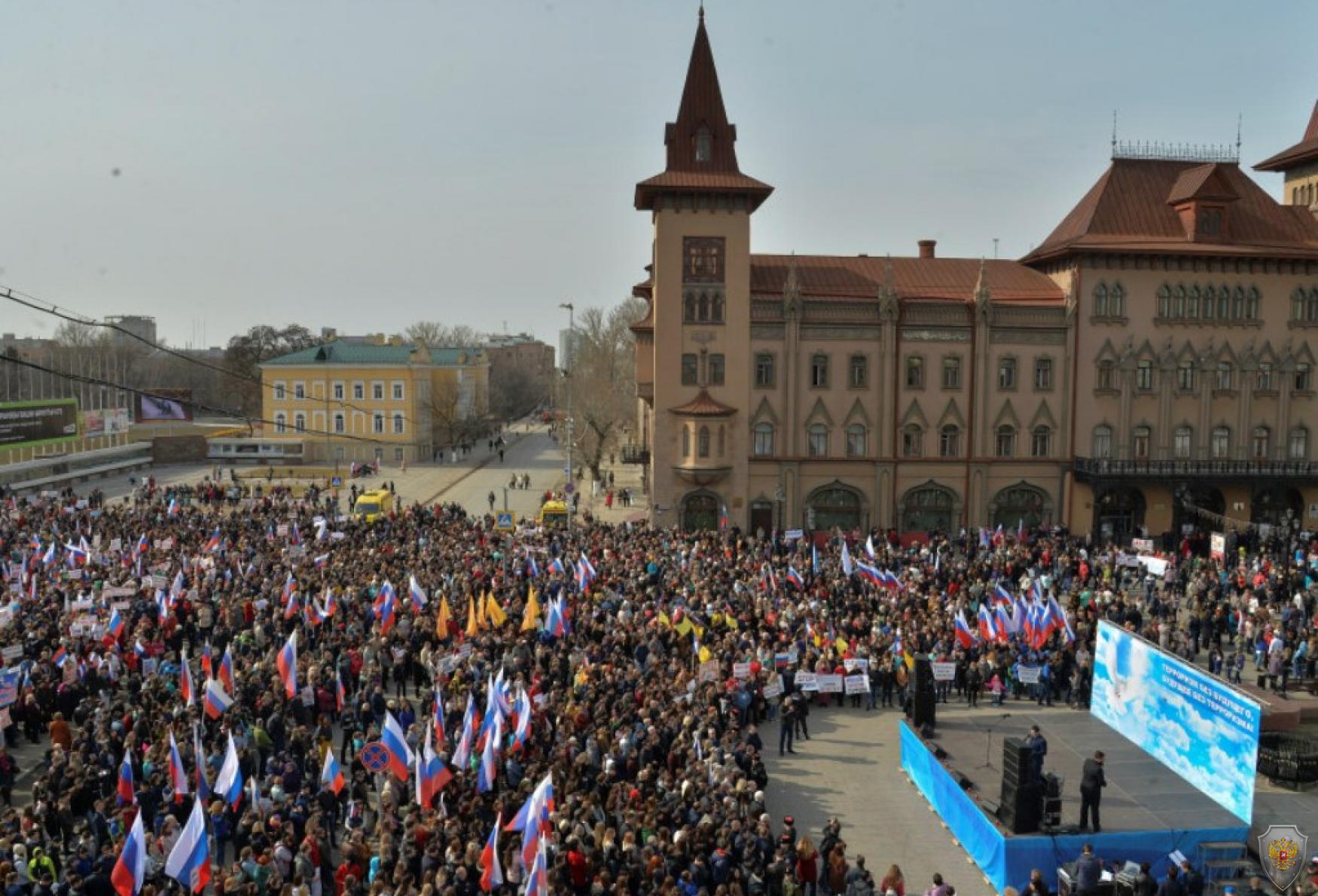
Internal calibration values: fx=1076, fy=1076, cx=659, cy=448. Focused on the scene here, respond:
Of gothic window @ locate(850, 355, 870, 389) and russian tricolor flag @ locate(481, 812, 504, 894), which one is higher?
gothic window @ locate(850, 355, 870, 389)

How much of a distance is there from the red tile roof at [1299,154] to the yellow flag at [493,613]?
4495 cm

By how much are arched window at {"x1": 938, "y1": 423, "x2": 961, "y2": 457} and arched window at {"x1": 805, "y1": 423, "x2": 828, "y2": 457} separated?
489 cm

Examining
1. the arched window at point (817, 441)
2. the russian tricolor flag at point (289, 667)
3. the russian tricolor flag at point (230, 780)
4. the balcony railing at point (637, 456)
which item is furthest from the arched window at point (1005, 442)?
the russian tricolor flag at point (230, 780)

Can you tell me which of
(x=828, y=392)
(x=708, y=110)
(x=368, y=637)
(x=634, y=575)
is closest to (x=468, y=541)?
(x=634, y=575)

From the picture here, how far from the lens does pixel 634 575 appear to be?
103 ft

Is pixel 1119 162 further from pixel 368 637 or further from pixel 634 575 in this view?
pixel 368 637

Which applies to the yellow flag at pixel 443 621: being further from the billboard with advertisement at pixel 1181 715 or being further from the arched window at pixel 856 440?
the arched window at pixel 856 440

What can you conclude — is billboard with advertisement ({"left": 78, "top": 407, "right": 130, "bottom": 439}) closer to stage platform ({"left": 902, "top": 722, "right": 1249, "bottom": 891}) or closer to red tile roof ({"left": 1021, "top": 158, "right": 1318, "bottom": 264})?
red tile roof ({"left": 1021, "top": 158, "right": 1318, "bottom": 264})

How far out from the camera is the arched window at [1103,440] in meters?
45.9

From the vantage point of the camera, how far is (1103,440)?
151ft

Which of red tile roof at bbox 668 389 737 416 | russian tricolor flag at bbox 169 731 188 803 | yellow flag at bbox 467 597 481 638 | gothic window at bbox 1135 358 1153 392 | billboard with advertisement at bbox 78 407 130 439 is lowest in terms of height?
russian tricolor flag at bbox 169 731 188 803

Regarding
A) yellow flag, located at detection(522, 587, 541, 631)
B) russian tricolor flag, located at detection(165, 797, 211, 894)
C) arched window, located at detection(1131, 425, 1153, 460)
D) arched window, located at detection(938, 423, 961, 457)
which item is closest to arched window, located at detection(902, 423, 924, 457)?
arched window, located at detection(938, 423, 961, 457)

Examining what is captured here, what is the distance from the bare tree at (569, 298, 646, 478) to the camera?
7106 cm

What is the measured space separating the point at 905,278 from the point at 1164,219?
1148 centimetres
